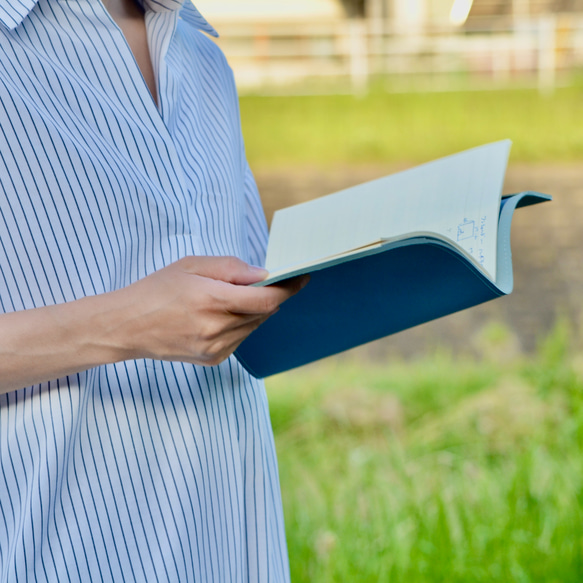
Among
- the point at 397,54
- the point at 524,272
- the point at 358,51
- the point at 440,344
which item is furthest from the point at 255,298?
the point at 397,54

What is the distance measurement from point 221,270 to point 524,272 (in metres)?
2.25

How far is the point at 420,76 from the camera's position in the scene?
3.75 m

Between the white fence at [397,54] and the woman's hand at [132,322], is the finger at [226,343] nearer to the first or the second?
the woman's hand at [132,322]

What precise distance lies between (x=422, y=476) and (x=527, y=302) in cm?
101

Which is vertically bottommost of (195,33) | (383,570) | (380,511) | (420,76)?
(383,570)

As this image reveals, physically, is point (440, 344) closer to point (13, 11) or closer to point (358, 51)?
point (13, 11)

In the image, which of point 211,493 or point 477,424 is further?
point 477,424

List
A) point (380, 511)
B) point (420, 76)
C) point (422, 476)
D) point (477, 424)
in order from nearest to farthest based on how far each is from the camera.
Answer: point (380, 511), point (422, 476), point (477, 424), point (420, 76)

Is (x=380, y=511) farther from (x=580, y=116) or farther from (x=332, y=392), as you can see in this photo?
(x=580, y=116)

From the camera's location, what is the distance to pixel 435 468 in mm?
1688

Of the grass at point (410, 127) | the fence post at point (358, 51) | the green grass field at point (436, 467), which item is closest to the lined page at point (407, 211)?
the green grass field at point (436, 467)

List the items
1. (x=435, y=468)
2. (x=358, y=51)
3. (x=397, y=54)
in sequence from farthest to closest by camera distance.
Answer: (x=397, y=54), (x=358, y=51), (x=435, y=468)

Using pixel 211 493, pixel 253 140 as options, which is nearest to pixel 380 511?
pixel 211 493

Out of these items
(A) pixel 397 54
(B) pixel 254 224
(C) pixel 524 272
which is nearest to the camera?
(B) pixel 254 224
